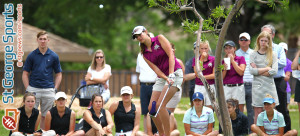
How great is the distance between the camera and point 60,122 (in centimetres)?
885

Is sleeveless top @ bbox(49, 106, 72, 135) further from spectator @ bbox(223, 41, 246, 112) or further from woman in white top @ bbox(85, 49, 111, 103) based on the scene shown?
spectator @ bbox(223, 41, 246, 112)

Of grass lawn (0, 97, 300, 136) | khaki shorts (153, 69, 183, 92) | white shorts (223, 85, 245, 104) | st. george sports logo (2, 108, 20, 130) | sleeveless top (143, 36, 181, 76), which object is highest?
sleeveless top (143, 36, 181, 76)

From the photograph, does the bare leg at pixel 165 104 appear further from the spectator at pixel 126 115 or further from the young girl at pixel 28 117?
the young girl at pixel 28 117

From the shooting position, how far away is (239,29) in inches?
883

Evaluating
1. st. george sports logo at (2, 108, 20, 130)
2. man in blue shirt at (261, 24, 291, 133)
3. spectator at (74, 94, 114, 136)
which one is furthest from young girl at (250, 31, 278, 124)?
st. george sports logo at (2, 108, 20, 130)

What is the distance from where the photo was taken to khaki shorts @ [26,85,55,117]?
919cm

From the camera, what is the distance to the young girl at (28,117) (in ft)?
28.5

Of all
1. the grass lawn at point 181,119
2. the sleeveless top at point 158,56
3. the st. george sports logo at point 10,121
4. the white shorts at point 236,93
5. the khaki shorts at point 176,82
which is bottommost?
the grass lawn at point 181,119

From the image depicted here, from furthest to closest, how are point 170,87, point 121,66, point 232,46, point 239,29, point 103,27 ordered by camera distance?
1. point 121,66
2. point 103,27
3. point 239,29
4. point 232,46
5. point 170,87

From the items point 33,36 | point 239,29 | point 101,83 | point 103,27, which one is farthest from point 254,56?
point 103,27

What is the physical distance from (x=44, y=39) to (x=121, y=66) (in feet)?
89.3

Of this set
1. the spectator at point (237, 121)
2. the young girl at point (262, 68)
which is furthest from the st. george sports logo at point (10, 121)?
the young girl at point (262, 68)

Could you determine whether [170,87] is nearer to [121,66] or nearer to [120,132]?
[120,132]

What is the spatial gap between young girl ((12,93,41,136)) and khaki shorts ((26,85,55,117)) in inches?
15.8
